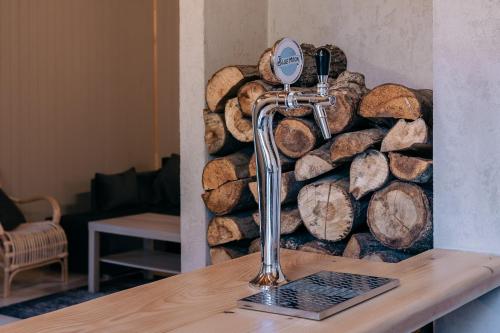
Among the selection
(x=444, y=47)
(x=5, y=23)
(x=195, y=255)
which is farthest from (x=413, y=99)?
(x=5, y=23)

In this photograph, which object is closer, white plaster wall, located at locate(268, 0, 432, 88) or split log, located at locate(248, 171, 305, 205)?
split log, located at locate(248, 171, 305, 205)

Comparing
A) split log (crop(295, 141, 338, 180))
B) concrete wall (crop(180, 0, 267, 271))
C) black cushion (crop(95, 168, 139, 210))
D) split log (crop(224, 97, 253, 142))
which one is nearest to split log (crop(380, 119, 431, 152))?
split log (crop(295, 141, 338, 180))

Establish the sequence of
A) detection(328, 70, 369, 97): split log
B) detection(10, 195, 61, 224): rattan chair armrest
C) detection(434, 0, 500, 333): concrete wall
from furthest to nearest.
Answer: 1. detection(10, 195, 61, 224): rattan chair armrest
2. detection(328, 70, 369, 97): split log
3. detection(434, 0, 500, 333): concrete wall

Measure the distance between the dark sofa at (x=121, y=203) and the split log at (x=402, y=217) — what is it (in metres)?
2.92

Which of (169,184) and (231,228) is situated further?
(169,184)

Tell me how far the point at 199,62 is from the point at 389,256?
144cm

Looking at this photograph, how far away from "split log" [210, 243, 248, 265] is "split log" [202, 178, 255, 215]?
0.19 metres

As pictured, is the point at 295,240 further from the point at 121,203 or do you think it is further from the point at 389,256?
the point at 121,203

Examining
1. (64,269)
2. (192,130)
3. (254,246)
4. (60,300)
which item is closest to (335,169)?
(254,246)

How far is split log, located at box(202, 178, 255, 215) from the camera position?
3.79m

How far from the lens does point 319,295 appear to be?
1.90m

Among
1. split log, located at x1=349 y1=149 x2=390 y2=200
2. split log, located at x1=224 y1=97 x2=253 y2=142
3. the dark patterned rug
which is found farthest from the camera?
the dark patterned rug

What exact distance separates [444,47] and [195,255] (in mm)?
1956

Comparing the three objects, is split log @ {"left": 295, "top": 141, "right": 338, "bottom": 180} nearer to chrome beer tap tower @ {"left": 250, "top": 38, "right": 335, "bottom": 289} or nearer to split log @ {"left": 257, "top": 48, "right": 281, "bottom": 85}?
split log @ {"left": 257, "top": 48, "right": 281, "bottom": 85}
